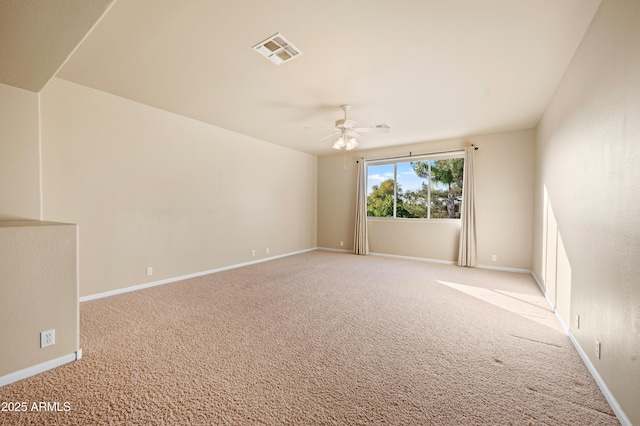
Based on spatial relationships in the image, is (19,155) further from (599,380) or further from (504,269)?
(504,269)

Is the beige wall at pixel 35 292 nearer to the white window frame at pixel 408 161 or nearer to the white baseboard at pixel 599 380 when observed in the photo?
the white baseboard at pixel 599 380

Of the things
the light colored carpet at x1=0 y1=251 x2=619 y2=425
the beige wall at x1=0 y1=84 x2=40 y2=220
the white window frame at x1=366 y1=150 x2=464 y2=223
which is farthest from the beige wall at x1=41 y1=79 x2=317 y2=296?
the white window frame at x1=366 y1=150 x2=464 y2=223

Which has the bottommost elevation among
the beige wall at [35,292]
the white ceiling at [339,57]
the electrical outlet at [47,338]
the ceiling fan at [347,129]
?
the electrical outlet at [47,338]

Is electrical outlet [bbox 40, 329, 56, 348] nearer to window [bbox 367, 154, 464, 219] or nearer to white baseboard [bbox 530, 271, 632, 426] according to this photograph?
white baseboard [bbox 530, 271, 632, 426]

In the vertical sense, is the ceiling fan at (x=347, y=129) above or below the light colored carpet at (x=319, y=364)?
above

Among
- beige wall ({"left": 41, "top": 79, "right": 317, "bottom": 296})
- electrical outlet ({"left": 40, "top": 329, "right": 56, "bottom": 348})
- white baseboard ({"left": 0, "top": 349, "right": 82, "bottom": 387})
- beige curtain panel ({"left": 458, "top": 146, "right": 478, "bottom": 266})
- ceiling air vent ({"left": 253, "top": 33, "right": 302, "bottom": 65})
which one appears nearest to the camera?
white baseboard ({"left": 0, "top": 349, "right": 82, "bottom": 387})

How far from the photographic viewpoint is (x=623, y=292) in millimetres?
1474

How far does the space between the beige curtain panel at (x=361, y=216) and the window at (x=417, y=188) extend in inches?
9.4

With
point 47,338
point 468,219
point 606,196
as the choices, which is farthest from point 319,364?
point 468,219

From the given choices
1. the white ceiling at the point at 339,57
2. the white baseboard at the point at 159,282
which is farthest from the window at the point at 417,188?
the white baseboard at the point at 159,282

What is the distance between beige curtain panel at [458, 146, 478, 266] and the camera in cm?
520

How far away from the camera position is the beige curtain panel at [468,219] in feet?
17.1

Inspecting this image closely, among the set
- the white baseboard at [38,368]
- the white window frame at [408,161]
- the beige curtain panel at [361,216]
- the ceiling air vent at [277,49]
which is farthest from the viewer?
the beige curtain panel at [361,216]

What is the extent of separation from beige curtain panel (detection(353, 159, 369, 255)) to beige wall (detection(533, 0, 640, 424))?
4087mm
